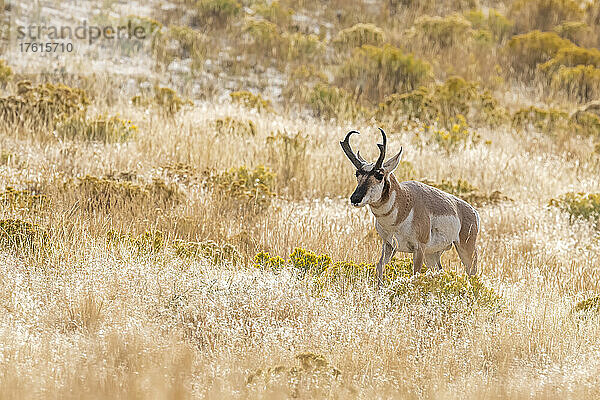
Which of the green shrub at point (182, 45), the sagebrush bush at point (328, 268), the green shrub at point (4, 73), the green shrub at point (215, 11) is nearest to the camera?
the sagebrush bush at point (328, 268)

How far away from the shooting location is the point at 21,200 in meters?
6.46

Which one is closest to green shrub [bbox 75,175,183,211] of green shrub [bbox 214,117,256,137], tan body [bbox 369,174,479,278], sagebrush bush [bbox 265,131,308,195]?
sagebrush bush [bbox 265,131,308,195]

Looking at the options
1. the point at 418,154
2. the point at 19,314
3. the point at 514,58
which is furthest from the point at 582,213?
the point at 514,58

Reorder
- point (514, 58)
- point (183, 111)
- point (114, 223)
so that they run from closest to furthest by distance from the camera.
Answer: point (114, 223) → point (183, 111) → point (514, 58)

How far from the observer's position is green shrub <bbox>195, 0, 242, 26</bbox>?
54.3 feet

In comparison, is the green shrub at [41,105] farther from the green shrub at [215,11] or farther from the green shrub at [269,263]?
the green shrub at [215,11]

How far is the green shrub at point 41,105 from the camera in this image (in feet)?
31.9

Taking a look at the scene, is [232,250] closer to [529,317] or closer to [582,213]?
[529,317]

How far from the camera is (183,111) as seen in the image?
11383mm

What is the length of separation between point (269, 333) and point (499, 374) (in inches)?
55.8

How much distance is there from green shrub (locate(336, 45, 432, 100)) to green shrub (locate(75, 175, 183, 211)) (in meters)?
7.88

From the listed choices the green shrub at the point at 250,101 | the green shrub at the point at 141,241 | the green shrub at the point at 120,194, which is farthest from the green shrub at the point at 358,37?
the green shrub at the point at 141,241

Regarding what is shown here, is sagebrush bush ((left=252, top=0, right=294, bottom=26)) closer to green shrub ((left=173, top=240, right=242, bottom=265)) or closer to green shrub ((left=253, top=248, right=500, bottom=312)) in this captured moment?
green shrub ((left=173, top=240, right=242, bottom=265))

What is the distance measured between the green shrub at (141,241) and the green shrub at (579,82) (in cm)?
1220
